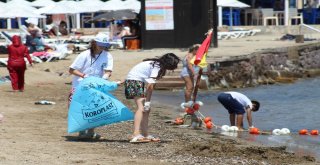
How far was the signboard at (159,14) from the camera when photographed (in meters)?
31.7

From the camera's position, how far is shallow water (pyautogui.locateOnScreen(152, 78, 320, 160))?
13.6 metres

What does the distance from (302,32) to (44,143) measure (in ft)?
111

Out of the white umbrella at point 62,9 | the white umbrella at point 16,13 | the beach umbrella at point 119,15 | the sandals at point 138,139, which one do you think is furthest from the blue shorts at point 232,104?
the white umbrella at point 62,9

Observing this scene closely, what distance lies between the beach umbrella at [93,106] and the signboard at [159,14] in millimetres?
20566


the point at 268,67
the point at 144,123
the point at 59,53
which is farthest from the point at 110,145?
the point at 268,67

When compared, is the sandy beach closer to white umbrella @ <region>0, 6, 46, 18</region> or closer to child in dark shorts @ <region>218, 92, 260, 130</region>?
child in dark shorts @ <region>218, 92, 260, 130</region>

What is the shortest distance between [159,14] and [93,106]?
20765 millimetres

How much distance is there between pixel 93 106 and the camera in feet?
36.7

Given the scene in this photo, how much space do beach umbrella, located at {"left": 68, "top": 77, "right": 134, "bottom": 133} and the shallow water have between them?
8.99 ft

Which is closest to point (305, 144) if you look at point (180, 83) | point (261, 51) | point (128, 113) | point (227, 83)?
point (128, 113)

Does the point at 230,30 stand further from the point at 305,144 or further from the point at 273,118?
the point at 305,144

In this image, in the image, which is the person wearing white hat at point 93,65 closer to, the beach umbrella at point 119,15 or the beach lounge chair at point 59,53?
the beach lounge chair at point 59,53

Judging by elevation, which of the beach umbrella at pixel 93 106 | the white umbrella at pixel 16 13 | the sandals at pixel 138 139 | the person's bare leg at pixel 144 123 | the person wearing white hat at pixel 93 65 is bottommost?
the sandals at pixel 138 139

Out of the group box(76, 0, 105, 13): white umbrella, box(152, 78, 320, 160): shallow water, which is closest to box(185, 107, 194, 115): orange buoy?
box(152, 78, 320, 160): shallow water
